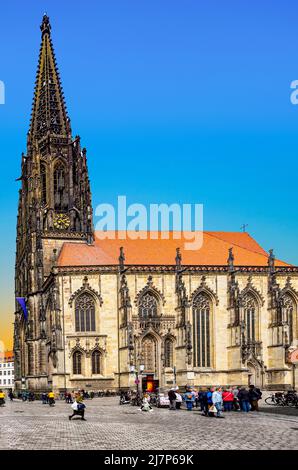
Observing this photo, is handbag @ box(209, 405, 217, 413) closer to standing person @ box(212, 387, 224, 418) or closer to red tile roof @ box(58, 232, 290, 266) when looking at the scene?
standing person @ box(212, 387, 224, 418)

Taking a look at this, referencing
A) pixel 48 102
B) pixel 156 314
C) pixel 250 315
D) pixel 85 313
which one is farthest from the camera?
pixel 48 102

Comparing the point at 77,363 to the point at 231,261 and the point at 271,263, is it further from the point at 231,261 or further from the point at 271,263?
the point at 271,263

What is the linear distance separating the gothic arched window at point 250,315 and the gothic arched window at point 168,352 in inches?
288

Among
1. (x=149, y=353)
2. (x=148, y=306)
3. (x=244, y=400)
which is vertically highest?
(x=148, y=306)

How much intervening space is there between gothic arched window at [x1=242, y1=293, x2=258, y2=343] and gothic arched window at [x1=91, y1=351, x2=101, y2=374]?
14093mm

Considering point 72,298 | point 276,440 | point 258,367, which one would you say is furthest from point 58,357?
point 276,440

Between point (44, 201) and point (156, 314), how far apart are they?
19.0 metres

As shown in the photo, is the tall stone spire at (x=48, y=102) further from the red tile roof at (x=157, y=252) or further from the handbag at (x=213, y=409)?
the handbag at (x=213, y=409)

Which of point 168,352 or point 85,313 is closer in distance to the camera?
point 85,313

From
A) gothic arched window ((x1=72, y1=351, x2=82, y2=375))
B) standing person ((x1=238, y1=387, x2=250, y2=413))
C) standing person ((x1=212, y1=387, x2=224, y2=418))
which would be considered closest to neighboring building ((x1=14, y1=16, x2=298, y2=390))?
gothic arched window ((x1=72, y1=351, x2=82, y2=375))

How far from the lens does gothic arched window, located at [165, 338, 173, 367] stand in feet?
238

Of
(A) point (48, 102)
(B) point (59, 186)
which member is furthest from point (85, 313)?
(A) point (48, 102)

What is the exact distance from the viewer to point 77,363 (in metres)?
71.7

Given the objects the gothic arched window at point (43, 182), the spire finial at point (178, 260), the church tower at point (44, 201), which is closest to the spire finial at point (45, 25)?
the church tower at point (44, 201)
